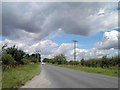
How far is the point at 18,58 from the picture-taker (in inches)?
2404

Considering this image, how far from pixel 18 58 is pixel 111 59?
22.1 m

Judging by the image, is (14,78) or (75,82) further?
(14,78)

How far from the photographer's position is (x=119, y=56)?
52.8 metres

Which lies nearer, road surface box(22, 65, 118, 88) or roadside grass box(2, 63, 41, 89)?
road surface box(22, 65, 118, 88)

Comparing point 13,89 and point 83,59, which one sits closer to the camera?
point 13,89

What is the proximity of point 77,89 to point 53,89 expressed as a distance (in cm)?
144

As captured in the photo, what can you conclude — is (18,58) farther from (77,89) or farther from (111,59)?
(77,89)

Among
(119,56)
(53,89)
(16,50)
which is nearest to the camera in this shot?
(53,89)

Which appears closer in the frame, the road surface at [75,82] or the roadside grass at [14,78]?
the road surface at [75,82]

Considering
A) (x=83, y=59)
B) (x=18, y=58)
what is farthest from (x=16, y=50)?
(x=83, y=59)

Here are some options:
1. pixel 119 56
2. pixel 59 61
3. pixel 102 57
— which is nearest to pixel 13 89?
pixel 119 56

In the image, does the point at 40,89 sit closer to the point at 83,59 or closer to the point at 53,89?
the point at 53,89

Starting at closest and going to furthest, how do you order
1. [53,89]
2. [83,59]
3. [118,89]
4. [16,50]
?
[118,89]
[53,89]
[16,50]
[83,59]

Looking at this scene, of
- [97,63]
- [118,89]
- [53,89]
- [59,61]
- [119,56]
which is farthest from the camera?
[59,61]
